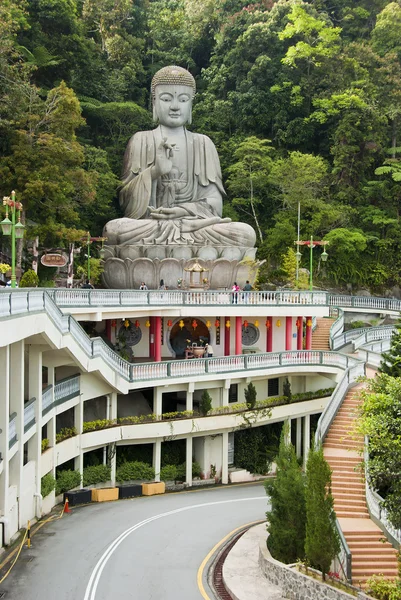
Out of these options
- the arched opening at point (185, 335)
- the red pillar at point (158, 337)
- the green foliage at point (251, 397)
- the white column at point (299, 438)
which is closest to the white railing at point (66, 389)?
the red pillar at point (158, 337)

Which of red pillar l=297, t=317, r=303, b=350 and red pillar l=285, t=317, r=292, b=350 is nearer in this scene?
red pillar l=285, t=317, r=292, b=350

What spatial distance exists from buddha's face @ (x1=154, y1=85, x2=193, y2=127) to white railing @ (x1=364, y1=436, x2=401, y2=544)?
2525 cm

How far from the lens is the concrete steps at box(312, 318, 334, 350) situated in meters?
33.7

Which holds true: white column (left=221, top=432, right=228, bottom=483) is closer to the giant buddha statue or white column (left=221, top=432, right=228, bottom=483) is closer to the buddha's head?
the giant buddha statue

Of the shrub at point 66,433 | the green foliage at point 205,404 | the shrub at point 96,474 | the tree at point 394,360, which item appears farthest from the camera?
the green foliage at point 205,404

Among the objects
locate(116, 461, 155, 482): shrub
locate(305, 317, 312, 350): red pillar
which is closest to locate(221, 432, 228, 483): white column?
locate(116, 461, 155, 482): shrub

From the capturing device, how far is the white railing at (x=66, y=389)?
22828 mm

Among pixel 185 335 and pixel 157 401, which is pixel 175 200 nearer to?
pixel 185 335

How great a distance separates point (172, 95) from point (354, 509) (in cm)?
2699

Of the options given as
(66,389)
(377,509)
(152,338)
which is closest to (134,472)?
(66,389)

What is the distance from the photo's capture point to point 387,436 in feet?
53.2

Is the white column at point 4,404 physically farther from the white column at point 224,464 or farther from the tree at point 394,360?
the white column at point 224,464

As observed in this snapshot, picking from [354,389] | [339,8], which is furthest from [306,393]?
[339,8]

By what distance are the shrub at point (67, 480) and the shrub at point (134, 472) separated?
232 centimetres
